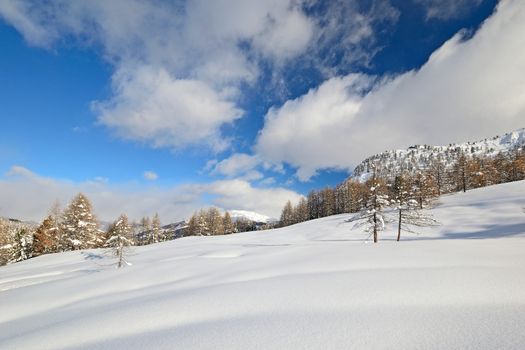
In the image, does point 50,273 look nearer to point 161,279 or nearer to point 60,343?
point 161,279

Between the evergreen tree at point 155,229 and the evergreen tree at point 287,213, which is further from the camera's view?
the evergreen tree at point 287,213

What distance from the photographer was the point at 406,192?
3922 centimetres

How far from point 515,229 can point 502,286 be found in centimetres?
3691

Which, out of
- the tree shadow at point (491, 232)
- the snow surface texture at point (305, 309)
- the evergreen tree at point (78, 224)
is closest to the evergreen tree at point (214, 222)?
the evergreen tree at point (78, 224)

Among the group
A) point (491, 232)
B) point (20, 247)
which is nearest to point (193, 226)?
point (20, 247)

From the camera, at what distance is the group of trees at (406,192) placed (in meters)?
31.0

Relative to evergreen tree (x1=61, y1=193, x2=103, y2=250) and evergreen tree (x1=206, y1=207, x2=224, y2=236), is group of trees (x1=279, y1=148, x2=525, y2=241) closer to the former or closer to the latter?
evergreen tree (x1=206, y1=207, x2=224, y2=236)

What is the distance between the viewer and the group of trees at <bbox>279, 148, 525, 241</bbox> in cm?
3097

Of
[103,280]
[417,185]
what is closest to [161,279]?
[103,280]

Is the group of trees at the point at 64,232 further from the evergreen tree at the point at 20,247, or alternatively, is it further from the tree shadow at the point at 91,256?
the tree shadow at the point at 91,256

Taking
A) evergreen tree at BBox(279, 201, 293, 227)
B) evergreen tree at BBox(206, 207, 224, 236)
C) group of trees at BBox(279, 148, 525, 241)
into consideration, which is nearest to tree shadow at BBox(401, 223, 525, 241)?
Answer: group of trees at BBox(279, 148, 525, 241)

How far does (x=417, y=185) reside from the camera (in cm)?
5775

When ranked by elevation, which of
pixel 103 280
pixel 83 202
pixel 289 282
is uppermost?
pixel 83 202

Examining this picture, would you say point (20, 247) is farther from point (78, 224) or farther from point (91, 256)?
point (91, 256)
